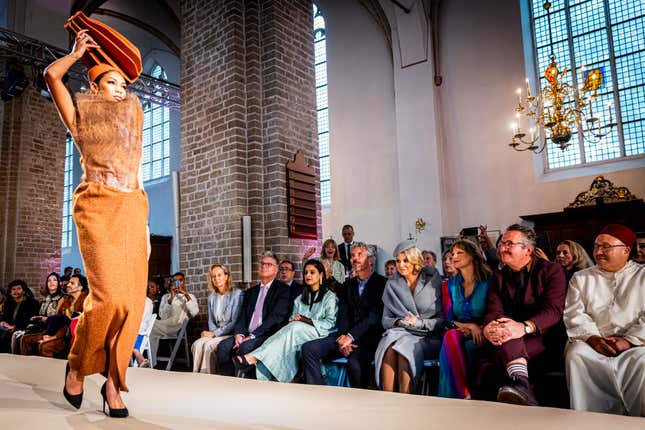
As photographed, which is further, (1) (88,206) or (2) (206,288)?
(2) (206,288)

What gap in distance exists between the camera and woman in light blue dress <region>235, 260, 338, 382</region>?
3768mm

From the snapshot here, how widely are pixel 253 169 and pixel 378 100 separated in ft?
18.3

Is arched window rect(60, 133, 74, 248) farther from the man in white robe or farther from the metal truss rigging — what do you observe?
the man in white robe

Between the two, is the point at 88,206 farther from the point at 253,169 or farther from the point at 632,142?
the point at 632,142

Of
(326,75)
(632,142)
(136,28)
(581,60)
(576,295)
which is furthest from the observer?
(136,28)

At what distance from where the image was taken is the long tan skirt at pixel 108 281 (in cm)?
212

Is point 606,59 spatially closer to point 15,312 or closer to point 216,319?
point 216,319

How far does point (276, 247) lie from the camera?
5703mm

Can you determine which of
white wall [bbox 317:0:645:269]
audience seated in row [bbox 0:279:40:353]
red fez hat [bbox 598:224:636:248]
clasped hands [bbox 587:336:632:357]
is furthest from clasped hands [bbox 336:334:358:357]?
white wall [bbox 317:0:645:269]

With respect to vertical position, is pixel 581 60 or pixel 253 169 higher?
pixel 581 60

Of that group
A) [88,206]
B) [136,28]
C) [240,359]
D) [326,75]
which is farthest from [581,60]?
[136,28]

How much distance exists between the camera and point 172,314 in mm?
6020

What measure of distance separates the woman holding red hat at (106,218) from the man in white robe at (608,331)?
88.1 inches

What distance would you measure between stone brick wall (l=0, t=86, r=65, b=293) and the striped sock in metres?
10.2
